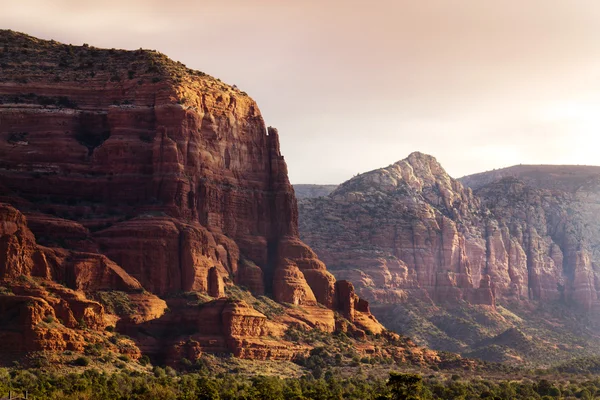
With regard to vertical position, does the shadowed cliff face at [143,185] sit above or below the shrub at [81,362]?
above

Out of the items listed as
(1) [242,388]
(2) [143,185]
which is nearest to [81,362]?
(1) [242,388]

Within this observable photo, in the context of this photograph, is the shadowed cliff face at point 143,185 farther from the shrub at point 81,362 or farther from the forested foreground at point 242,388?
the shrub at point 81,362

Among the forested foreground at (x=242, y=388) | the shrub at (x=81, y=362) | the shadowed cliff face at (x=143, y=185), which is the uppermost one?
the shadowed cliff face at (x=143, y=185)

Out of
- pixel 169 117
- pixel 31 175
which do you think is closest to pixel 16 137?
pixel 31 175

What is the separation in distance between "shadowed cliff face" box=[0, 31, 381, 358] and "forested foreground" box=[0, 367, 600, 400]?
10.1m

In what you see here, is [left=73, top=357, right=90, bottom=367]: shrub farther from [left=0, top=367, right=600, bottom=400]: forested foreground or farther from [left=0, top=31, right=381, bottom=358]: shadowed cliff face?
[left=0, top=31, right=381, bottom=358]: shadowed cliff face

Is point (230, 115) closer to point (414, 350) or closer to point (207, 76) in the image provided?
point (207, 76)

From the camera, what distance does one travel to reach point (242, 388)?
135 metres

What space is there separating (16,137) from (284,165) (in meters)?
36.9

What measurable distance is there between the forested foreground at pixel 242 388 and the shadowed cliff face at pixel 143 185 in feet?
33.0

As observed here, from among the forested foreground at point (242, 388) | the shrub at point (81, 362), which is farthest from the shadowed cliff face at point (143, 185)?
the shrub at point (81, 362)

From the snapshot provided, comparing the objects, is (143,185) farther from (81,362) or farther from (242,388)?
(242,388)

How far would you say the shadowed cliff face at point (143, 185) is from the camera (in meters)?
149

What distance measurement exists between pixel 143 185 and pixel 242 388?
3498cm
